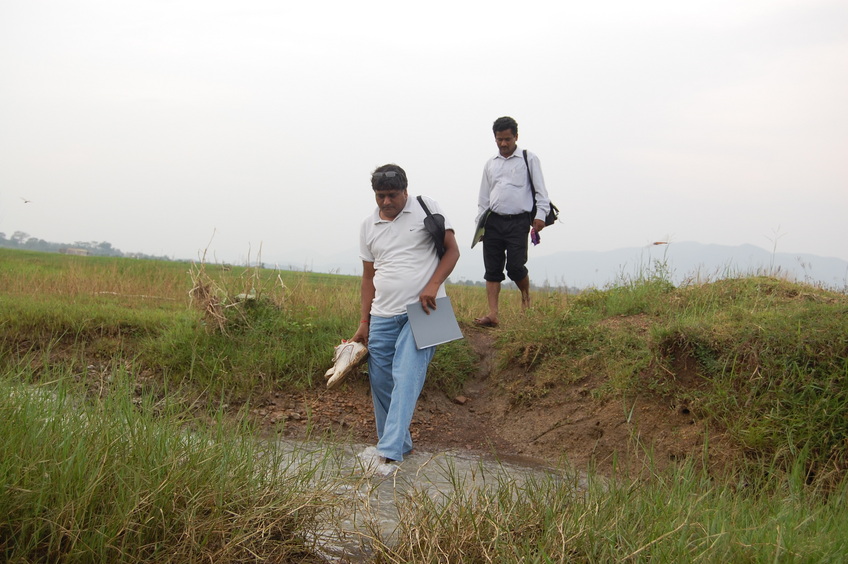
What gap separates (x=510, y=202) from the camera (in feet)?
25.3

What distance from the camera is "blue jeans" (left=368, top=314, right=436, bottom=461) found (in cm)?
485

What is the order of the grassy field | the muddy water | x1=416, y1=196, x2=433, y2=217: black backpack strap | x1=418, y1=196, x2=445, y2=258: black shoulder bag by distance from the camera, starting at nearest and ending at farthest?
the grassy field → the muddy water → x1=418, y1=196, x2=445, y2=258: black shoulder bag → x1=416, y1=196, x2=433, y2=217: black backpack strap

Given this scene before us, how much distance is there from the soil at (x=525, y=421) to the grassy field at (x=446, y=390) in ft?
0.46

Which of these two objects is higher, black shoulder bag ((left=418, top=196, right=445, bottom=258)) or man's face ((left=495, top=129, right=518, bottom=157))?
man's face ((left=495, top=129, right=518, bottom=157))

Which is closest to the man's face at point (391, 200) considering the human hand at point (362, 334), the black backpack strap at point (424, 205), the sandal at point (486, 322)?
the black backpack strap at point (424, 205)

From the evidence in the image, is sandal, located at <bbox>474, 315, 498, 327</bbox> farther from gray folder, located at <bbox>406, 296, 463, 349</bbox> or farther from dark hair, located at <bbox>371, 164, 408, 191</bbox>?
dark hair, located at <bbox>371, 164, 408, 191</bbox>

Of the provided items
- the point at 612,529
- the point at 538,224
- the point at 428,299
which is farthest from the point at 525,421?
the point at 612,529

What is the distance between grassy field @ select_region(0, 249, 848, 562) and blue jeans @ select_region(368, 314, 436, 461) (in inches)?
24.1

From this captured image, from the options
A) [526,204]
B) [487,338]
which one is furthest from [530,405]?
[526,204]

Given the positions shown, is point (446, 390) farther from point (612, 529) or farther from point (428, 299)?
point (612, 529)

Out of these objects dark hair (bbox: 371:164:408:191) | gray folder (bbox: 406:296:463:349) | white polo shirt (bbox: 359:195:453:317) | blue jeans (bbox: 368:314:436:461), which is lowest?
blue jeans (bbox: 368:314:436:461)

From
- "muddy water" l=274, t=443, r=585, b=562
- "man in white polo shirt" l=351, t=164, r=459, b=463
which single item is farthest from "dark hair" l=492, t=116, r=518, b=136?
"muddy water" l=274, t=443, r=585, b=562

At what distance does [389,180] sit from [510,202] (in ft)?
10.1

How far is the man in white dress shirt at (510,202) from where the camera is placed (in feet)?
25.3
